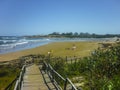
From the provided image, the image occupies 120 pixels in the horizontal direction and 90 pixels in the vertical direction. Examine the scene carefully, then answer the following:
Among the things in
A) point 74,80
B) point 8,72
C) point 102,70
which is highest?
point 102,70

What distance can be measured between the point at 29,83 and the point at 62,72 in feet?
13.8

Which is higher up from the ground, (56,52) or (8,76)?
(8,76)

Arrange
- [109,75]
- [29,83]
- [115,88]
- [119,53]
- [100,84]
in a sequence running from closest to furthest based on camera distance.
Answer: [115,88] < [100,84] < [109,75] < [29,83] < [119,53]

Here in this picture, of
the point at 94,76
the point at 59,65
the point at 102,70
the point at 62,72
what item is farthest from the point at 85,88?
the point at 59,65

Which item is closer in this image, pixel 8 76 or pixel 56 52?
pixel 8 76

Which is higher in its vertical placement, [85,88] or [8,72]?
[85,88]

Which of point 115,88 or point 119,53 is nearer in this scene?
point 115,88

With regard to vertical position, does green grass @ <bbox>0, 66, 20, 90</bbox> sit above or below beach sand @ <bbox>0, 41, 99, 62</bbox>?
above

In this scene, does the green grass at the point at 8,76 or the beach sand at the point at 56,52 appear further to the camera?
the beach sand at the point at 56,52

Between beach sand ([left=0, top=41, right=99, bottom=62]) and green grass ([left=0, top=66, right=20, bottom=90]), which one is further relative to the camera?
beach sand ([left=0, top=41, right=99, bottom=62])

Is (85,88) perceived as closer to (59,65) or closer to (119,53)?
(119,53)

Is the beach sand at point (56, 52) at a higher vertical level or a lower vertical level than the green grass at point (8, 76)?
lower

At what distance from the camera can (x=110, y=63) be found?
1471 centimetres

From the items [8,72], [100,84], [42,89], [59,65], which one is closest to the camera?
[100,84]
